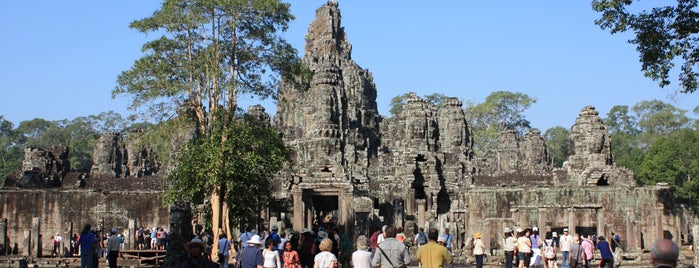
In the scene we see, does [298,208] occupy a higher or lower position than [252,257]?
higher

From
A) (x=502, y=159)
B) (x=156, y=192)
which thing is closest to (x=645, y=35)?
(x=156, y=192)

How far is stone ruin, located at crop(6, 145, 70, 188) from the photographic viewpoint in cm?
3706

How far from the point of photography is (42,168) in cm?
4000

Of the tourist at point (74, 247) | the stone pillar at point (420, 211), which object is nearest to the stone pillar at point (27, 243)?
the tourist at point (74, 247)

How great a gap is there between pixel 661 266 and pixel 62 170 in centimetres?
3914

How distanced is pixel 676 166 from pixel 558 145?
39.2m

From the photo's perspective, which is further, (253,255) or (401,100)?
(401,100)

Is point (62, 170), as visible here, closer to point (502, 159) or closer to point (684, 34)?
point (502, 159)

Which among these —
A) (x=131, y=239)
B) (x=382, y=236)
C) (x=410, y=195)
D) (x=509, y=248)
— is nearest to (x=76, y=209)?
(x=131, y=239)

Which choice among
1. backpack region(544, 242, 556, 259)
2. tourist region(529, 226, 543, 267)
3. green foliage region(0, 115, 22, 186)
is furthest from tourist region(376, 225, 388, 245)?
green foliage region(0, 115, 22, 186)

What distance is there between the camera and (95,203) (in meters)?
31.8

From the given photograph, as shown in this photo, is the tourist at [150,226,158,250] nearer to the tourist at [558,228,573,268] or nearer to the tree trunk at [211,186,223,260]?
the tree trunk at [211,186,223,260]

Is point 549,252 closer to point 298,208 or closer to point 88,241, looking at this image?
point 88,241

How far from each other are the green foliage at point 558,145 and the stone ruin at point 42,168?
60503 mm
